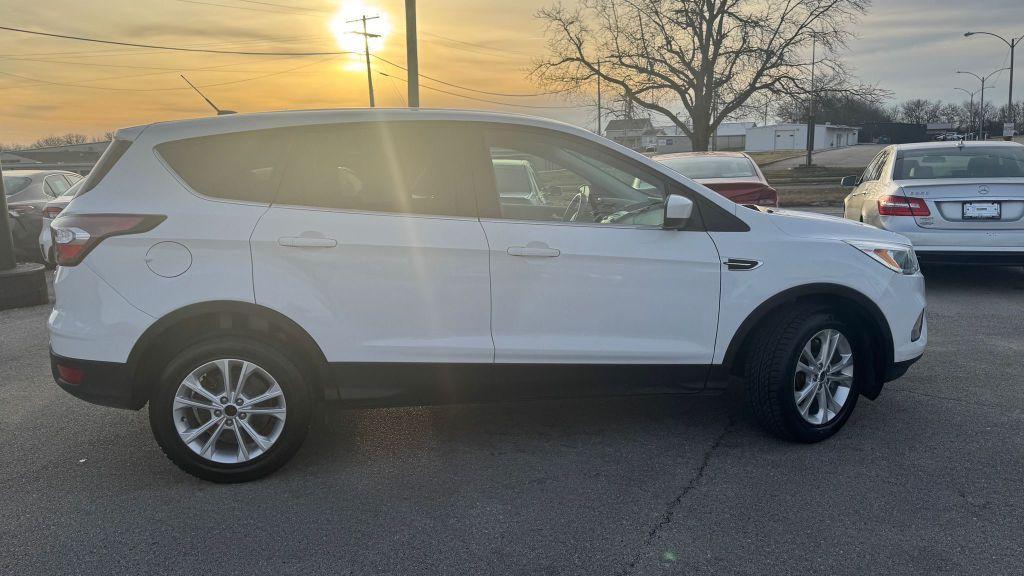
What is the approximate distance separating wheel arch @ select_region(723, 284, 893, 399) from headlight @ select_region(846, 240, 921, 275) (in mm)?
247

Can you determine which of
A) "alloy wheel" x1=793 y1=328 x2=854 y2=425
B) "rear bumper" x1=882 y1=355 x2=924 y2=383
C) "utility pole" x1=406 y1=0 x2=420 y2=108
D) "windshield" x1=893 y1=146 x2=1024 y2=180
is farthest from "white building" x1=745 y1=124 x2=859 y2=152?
"alloy wheel" x1=793 y1=328 x2=854 y2=425

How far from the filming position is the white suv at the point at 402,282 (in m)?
3.58

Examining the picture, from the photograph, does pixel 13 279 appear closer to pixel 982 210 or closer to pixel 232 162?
pixel 232 162

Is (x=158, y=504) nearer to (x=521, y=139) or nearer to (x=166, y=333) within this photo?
(x=166, y=333)

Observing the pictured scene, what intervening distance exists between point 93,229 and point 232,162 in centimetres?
70

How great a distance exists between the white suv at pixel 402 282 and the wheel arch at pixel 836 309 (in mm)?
12

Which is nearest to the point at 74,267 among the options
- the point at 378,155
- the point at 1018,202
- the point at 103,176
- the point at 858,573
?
the point at 103,176

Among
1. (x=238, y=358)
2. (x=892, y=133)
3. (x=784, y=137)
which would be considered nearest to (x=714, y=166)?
(x=238, y=358)

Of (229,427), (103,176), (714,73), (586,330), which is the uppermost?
(714,73)

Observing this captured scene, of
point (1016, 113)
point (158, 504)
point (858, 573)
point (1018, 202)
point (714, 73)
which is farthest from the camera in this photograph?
point (1016, 113)

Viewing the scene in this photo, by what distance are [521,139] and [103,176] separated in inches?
81.1

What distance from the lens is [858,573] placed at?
113 inches

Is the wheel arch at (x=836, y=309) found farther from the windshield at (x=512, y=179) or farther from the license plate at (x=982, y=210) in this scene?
the license plate at (x=982, y=210)

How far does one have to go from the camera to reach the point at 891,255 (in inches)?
166
